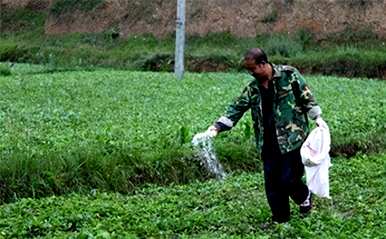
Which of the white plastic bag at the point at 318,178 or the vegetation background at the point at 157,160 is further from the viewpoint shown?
the vegetation background at the point at 157,160

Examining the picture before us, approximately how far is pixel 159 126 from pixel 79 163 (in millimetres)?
2678

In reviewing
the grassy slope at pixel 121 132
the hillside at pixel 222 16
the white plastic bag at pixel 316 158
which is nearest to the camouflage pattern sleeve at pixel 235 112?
the white plastic bag at pixel 316 158

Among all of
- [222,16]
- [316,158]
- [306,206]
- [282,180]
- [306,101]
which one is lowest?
[222,16]

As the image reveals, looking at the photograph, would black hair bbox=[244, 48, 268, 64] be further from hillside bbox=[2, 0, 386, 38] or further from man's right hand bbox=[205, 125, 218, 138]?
hillside bbox=[2, 0, 386, 38]

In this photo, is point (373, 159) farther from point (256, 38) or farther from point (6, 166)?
point (256, 38)

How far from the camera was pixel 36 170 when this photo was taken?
9.06 m

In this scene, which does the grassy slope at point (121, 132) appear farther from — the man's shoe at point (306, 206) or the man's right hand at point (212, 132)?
the man's shoe at point (306, 206)

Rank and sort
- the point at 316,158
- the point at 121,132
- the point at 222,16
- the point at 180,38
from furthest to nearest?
the point at 222,16
the point at 180,38
the point at 121,132
the point at 316,158

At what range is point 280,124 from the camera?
23.1ft

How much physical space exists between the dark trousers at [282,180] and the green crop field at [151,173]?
18 centimetres

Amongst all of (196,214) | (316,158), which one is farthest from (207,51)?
(316,158)

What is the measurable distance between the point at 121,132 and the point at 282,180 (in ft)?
14.2

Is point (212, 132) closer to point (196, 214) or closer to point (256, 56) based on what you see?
point (256, 56)

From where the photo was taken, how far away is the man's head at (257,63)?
6805mm
